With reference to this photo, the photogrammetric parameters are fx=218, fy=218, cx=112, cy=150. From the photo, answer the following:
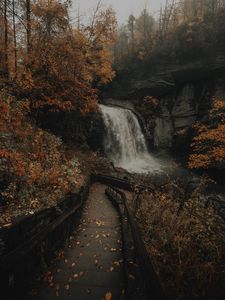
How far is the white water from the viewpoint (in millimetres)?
23672

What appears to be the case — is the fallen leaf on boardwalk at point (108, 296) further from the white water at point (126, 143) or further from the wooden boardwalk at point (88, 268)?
the white water at point (126, 143)

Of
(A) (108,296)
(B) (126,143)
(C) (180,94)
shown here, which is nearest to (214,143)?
(B) (126,143)

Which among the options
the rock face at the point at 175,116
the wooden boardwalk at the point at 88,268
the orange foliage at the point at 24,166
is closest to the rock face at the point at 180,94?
the rock face at the point at 175,116

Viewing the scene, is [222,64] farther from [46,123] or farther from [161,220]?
[161,220]

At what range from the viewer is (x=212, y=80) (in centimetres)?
2738

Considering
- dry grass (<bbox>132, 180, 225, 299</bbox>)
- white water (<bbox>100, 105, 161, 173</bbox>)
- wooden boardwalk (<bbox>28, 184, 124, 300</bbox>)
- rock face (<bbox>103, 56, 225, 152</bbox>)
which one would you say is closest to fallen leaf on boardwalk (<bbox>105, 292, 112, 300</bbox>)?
wooden boardwalk (<bbox>28, 184, 124, 300</bbox>)

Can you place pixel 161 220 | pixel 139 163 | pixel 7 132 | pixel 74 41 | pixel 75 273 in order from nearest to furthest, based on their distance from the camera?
pixel 75 273
pixel 161 220
pixel 7 132
pixel 74 41
pixel 139 163

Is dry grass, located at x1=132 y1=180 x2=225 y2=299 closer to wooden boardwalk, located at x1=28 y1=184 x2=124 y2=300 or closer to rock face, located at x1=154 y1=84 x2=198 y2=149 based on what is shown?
wooden boardwalk, located at x1=28 y1=184 x2=124 y2=300

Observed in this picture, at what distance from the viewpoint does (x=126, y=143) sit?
24.9 m

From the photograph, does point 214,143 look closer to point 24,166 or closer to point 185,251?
point 185,251

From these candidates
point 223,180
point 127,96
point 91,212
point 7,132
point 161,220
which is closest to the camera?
point 161,220

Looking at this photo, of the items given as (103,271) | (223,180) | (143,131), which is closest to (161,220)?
(103,271)

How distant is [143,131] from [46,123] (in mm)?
14164

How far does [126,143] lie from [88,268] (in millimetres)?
20192
